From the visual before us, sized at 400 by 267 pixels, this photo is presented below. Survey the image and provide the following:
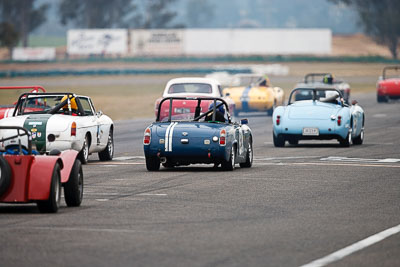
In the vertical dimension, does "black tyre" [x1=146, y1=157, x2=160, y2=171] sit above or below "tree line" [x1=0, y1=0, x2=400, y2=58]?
below

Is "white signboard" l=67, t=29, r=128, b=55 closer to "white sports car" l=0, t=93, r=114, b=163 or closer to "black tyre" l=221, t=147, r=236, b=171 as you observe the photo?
"white sports car" l=0, t=93, r=114, b=163

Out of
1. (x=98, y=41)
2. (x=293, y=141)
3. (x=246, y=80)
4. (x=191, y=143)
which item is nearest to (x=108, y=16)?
(x=98, y=41)

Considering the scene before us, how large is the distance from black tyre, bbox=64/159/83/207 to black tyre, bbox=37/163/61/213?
46 cm

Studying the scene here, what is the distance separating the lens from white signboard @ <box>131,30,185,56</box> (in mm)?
118062

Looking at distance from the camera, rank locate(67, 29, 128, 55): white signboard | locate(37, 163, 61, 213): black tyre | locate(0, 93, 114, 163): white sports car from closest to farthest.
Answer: locate(37, 163, 61, 213): black tyre → locate(0, 93, 114, 163): white sports car → locate(67, 29, 128, 55): white signboard

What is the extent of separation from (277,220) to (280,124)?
12.7 metres

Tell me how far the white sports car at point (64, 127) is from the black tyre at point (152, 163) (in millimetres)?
1610

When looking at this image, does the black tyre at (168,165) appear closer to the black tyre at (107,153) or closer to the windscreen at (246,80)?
the black tyre at (107,153)

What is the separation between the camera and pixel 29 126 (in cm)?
1798

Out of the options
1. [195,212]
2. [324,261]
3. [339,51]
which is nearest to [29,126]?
[195,212]

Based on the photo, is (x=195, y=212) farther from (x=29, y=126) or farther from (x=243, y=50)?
(x=243, y=50)

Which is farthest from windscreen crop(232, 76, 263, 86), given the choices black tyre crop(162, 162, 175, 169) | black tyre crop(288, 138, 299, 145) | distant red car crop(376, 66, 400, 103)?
black tyre crop(162, 162, 175, 169)

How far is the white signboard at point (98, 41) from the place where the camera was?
11731 centimetres

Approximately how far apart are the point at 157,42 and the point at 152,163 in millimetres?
101107
